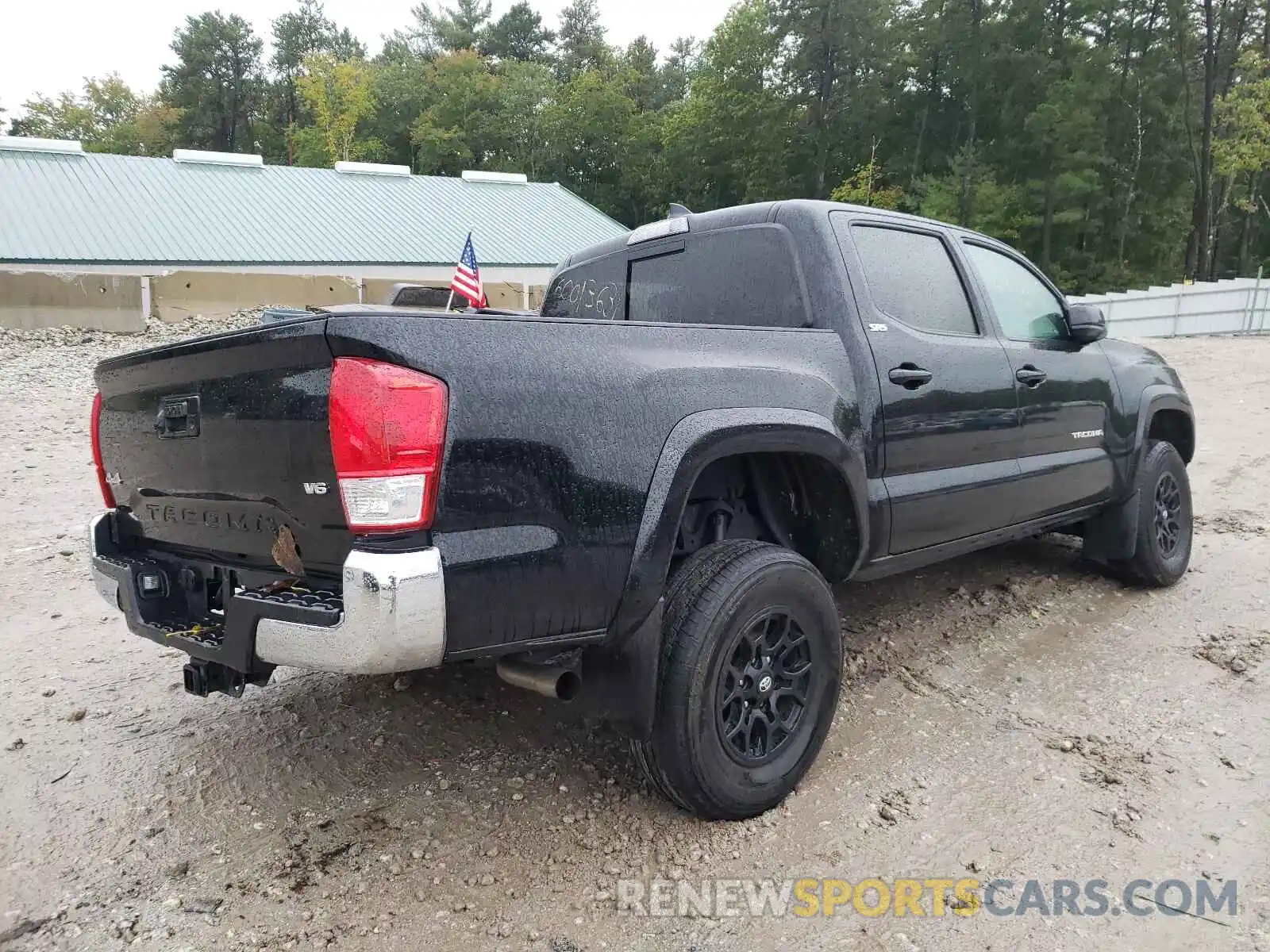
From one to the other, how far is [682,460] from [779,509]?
2.69 feet

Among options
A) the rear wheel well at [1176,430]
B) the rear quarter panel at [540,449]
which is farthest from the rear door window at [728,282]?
the rear wheel well at [1176,430]

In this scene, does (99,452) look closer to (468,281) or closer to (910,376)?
(910,376)

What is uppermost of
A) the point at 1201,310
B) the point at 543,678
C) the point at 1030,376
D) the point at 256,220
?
the point at 256,220

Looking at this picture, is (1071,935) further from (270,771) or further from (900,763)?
(270,771)

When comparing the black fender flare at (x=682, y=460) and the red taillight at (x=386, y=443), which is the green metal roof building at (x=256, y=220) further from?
the red taillight at (x=386, y=443)

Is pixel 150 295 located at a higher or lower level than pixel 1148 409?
higher

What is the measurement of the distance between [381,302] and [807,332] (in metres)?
19.7

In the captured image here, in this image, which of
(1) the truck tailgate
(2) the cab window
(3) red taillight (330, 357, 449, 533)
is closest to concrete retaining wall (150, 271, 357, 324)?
(2) the cab window

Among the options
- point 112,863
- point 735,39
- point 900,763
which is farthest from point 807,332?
point 735,39

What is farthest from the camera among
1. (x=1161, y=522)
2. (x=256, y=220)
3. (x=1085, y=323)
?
(x=256, y=220)

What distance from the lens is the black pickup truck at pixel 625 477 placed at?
2.03 m

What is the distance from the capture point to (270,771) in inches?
118

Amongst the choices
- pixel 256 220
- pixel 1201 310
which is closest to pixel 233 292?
pixel 256 220

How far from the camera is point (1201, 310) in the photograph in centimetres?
2305
